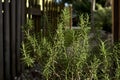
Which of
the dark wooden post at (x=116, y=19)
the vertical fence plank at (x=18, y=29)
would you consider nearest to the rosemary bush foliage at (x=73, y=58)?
the vertical fence plank at (x=18, y=29)

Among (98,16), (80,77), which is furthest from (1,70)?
(98,16)

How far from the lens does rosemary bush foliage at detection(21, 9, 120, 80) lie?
9.14 ft

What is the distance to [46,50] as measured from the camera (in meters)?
2.99

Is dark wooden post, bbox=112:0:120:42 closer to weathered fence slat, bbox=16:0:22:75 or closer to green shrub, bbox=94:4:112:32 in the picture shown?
weathered fence slat, bbox=16:0:22:75

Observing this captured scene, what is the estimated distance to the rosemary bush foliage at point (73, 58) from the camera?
279cm

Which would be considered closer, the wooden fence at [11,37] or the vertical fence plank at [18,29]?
the wooden fence at [11,37]

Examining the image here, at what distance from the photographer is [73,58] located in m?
2.89

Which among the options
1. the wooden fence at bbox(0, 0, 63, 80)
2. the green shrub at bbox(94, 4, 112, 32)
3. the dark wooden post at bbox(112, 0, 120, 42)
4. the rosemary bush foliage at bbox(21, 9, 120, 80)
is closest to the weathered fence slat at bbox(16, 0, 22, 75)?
the wooden fence at bbox(0, 0, 63, 80)

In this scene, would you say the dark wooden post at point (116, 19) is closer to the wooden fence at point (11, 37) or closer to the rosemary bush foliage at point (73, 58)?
the wooden fence at point (11, 37)

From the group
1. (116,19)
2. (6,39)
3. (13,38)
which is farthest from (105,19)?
(6,39)

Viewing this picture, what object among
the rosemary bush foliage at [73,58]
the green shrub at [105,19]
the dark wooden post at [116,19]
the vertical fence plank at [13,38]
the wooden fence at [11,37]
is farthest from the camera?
the green shrub at [105,19]

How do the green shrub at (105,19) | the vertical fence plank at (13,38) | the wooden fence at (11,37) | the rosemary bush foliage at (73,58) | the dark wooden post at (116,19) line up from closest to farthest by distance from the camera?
the rosemary bush foliage at (73,58)
the wooden fence at (11,37)
the vertical fence plank at (13,38)
the dark wooden post at (116,19)
the green shrub at (105,19)

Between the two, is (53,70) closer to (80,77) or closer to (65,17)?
(80,77)

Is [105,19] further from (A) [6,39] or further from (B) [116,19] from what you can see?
(A) [6,39]
